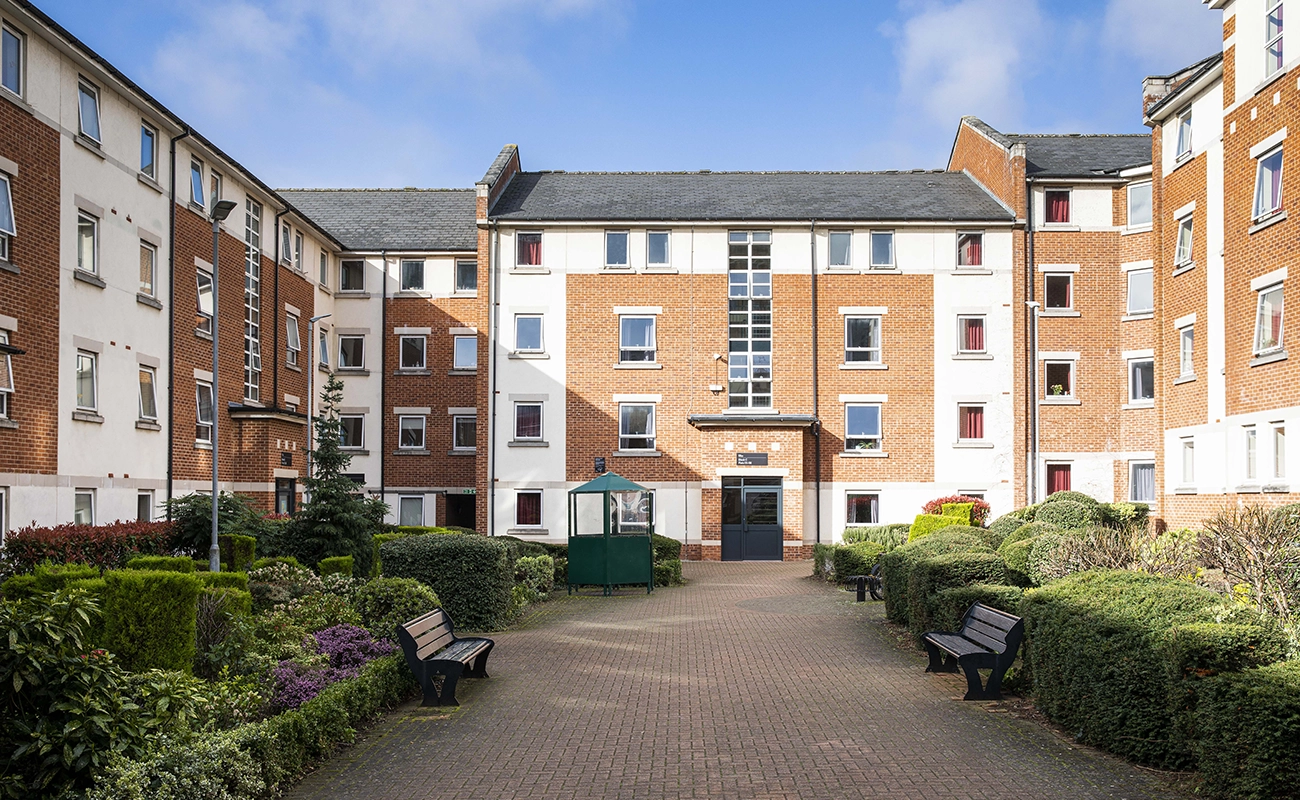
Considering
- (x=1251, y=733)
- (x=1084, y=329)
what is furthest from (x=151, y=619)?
(x=1084, y=329)

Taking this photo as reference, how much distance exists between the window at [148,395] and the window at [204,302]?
273cm

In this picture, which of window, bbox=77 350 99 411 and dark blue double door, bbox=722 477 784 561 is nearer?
window, bbox=77 350 99 411

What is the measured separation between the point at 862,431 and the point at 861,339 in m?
3.05

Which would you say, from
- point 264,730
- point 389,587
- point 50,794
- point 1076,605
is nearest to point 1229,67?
point 1076,605

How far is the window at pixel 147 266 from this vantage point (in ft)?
80.7

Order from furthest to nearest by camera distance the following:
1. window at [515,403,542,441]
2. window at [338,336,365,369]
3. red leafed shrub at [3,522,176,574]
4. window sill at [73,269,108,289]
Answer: window at [338,336,365,369]
window at [515,403,542,441]
window sill at [73,269,108,289]
red leafed shrub at [3,522,176,574]

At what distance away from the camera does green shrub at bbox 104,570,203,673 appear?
969 centimetres

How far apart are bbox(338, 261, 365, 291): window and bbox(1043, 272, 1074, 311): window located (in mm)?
23474

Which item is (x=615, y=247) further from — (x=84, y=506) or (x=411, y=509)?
(x=84, y=506)

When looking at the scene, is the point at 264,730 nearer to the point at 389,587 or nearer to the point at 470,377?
the point at 389,587

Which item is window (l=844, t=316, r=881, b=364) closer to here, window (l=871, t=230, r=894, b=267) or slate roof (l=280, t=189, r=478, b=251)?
window (l=871, t=230, r=894, b=267)

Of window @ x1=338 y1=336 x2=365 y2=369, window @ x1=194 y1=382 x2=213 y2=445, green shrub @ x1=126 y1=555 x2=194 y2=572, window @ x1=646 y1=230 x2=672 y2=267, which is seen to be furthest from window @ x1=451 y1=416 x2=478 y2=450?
green shrub @ x1=126 y1=555 x2=194 y2=572

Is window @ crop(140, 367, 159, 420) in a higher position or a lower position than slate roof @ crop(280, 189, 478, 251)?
lower

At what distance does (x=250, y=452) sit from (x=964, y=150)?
2743cm
